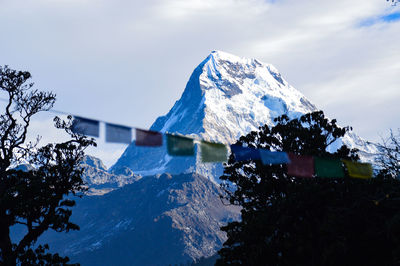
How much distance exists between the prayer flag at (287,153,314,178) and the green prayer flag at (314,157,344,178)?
0.79 feet

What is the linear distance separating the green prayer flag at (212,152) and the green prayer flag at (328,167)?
11.4 feet

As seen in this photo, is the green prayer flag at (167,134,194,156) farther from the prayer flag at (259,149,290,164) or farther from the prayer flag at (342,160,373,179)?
the prayer flag at (342,160,373,179)

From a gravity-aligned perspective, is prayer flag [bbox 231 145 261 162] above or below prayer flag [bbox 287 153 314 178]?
above

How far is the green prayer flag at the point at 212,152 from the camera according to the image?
51.8ft

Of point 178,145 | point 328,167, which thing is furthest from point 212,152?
point 328,167

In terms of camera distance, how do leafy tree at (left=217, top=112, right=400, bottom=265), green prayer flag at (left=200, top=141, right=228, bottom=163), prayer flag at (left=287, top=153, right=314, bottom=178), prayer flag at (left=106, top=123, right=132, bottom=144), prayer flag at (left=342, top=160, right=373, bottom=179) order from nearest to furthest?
prayer flag at (left=106, top=123, right=132, bottom=144) < green prayer flag at (left=200, top=141, right=228, bottom=163) < prayer flag at (left=287, top=153, right=314, bottom=178) < leafy tree at (left=217, top=112, right=400, bottom=265) < prayer flag at (left=342, top=160, right=373, bottom=179)

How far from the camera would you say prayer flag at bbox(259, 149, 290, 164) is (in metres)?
16.3

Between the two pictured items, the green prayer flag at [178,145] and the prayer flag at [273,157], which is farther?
the prayer flag at [273,157]

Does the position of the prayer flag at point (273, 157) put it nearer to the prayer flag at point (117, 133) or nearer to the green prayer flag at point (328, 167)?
the green prayer flag at point (328, 167)

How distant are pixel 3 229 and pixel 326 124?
23.9m

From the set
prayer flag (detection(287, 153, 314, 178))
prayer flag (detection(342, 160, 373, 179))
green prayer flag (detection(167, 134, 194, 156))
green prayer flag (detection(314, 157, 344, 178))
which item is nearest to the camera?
green prayer flag (detection(167, 134, 194, 156))

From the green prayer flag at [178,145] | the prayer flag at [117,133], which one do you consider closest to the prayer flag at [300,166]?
the green prayer flag at [178,145]

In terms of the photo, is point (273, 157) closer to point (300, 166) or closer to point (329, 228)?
point (300, 166)

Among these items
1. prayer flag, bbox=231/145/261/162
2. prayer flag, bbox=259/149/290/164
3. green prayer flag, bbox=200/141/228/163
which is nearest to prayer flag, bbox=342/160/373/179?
prayer flag, bbox=259/149/290/164
